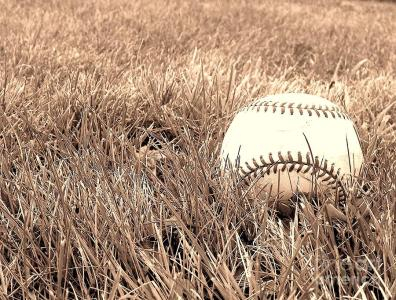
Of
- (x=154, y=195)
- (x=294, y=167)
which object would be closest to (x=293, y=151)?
(x=294, y=167)

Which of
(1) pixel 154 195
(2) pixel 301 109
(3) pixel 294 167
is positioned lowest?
(1) pixel 154 195

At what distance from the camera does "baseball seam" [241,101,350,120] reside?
200 centimetres

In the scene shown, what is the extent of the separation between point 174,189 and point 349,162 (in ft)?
1.86

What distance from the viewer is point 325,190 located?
1.85 m

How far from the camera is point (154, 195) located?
6.22ft

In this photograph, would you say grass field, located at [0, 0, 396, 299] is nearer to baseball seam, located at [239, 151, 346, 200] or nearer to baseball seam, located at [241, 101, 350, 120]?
baseball seam, located at [239, 151, 346, 200]

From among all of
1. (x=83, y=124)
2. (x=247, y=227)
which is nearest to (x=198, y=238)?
(x=247, y=227)

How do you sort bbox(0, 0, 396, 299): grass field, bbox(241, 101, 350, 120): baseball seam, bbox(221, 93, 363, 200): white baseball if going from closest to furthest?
bbox(0, 0, 396, 299): grass field < bbox(221, 93, 363, 200): white baseball < bbox(241, 101, 350, 120): baseball seam

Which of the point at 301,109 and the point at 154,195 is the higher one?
the point at 301,109

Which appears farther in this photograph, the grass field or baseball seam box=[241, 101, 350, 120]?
baseball seam box=[241, 101, 350, 120]

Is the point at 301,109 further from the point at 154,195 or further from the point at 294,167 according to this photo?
the point at 154,195

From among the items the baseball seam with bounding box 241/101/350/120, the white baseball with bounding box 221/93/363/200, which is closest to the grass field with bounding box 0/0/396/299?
the white baseball with bounding box 221/93/363/200

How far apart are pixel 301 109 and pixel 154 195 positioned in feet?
1.95

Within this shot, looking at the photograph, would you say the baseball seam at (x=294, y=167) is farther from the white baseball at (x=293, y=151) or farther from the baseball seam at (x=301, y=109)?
the baseball seam at (x=301, y=109)
